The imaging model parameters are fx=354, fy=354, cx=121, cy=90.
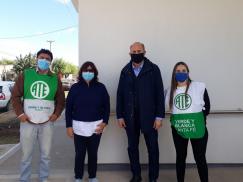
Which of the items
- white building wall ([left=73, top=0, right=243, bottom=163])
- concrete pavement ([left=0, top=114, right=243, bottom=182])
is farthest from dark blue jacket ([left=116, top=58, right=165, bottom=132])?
concrete pavement ([left=0, top=114, right=243, bottom=182])

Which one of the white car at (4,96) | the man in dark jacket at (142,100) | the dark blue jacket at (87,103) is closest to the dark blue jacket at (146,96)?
the man in dark jacket at (142,100)

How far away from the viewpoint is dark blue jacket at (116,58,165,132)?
509cm

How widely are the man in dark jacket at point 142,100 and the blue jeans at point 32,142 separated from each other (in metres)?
1.10

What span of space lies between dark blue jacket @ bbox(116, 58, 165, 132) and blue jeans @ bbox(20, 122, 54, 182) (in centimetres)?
118

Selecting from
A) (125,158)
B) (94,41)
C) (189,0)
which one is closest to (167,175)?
(125,158)

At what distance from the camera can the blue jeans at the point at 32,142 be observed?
16.4 feet

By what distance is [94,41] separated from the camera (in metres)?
6.06

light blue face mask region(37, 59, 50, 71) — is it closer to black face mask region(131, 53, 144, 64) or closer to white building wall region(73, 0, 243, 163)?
white building wall region(73, 0, 243, 163)

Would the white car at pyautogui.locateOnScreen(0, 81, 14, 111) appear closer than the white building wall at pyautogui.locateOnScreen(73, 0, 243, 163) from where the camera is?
No

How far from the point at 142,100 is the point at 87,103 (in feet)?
2.59

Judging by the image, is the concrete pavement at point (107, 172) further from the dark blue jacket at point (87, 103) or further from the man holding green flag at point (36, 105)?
the dark blue jacket at point (87, 103)

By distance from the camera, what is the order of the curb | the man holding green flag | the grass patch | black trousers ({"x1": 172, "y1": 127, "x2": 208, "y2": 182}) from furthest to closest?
the grass patch → the curb → the man holding green flag → black trousers ({"x1": 172, "y1": 127, "x2": 208, "y2": 182})

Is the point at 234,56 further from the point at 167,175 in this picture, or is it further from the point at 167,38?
the point at 167,175

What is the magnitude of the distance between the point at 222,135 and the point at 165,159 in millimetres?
1089
